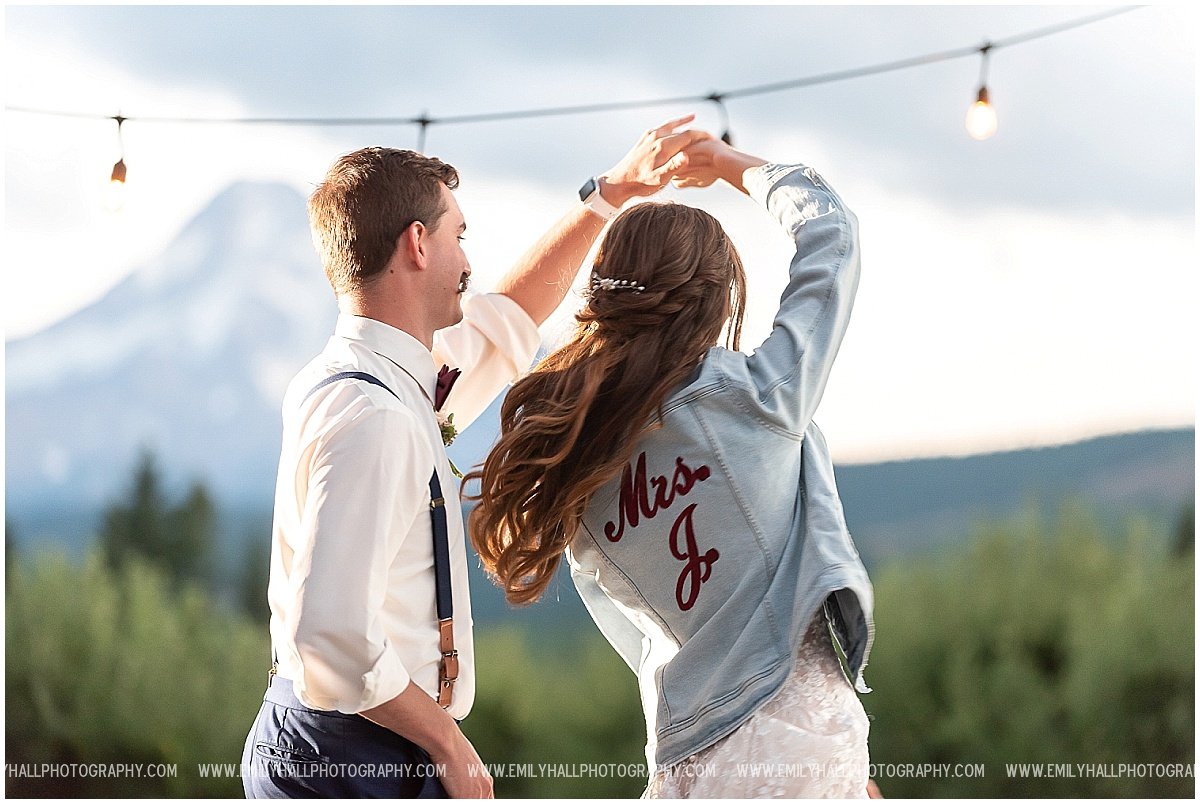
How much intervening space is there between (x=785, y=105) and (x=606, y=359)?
6.66ft

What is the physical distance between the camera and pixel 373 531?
1.31 m

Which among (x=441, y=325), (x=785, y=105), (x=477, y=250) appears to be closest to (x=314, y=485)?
(x=441, y=325)

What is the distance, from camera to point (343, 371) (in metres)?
1.43

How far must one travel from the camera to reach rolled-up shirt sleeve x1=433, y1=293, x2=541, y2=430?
1.89 m

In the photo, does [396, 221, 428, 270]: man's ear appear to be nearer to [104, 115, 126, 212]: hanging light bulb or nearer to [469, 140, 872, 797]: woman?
[469, 140, 872, 797]: woman

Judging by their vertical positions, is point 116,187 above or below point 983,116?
below

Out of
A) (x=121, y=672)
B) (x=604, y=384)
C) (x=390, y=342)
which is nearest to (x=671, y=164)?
(x=604, y=384)

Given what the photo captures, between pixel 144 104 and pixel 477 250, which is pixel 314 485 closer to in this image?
pixel 477 250

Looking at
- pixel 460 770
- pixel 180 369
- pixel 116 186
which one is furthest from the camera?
pixel 180 369

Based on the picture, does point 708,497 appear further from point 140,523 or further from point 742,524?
point 140,523

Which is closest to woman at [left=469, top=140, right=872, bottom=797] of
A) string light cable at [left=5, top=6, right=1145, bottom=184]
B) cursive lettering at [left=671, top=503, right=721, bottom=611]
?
cursive lettering at [left=671, top=503, right=721, bottom=611]

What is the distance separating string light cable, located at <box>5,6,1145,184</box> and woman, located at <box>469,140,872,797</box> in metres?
0.98

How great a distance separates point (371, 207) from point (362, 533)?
0.50m

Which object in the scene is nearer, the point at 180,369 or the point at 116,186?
the point at 116,186
